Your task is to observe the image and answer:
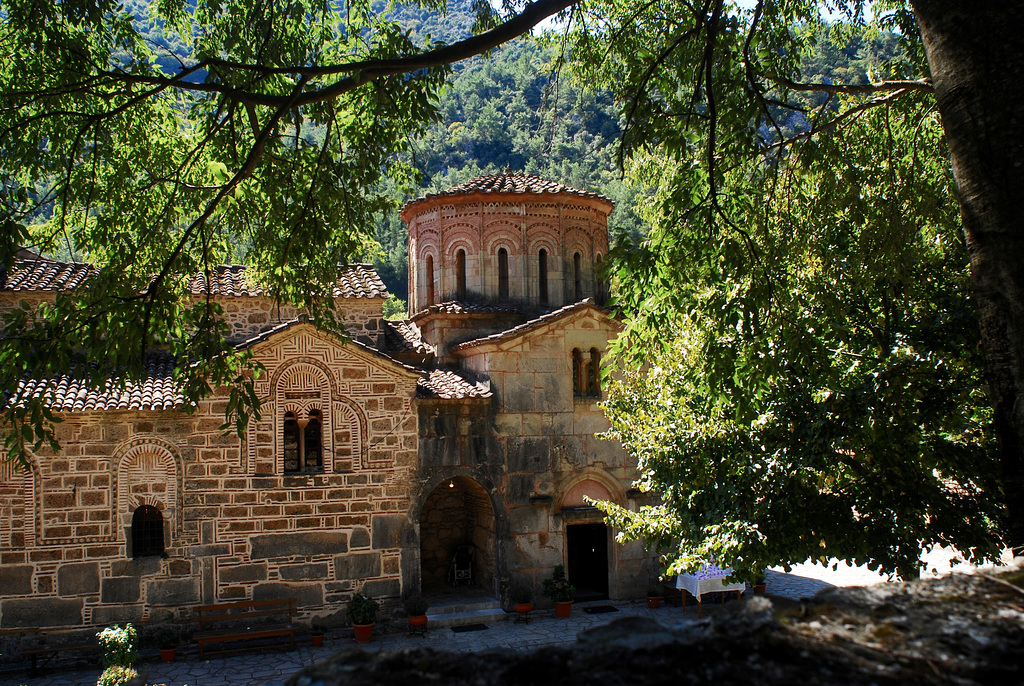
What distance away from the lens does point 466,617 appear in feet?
41.1

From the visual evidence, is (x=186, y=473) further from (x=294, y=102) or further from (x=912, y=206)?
(x=912, y=206)

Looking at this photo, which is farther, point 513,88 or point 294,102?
point 513,88

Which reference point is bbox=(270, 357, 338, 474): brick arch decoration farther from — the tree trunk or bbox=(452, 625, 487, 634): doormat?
the tree trunk

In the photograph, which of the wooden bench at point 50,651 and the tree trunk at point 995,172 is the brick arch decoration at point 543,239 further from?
the tree trunk at point 995,172

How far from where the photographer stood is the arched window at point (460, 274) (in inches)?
629

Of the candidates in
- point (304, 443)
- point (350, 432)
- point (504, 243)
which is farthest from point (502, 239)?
point (304, 443)

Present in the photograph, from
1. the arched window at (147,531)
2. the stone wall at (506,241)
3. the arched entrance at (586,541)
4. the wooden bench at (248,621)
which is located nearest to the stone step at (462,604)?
the arched entrance at (586,541)

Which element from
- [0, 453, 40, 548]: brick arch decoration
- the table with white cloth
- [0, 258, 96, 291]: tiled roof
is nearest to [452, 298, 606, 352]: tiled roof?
the table with white cloth

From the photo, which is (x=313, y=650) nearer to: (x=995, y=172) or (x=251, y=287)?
(x=251, y=287)

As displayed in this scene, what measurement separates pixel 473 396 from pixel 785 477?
23.3 ft

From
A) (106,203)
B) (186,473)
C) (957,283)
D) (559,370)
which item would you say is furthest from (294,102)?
(559,370)

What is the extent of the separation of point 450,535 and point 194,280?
6.79 metres

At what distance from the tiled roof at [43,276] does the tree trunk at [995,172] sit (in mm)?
12052

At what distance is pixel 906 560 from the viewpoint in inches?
237
